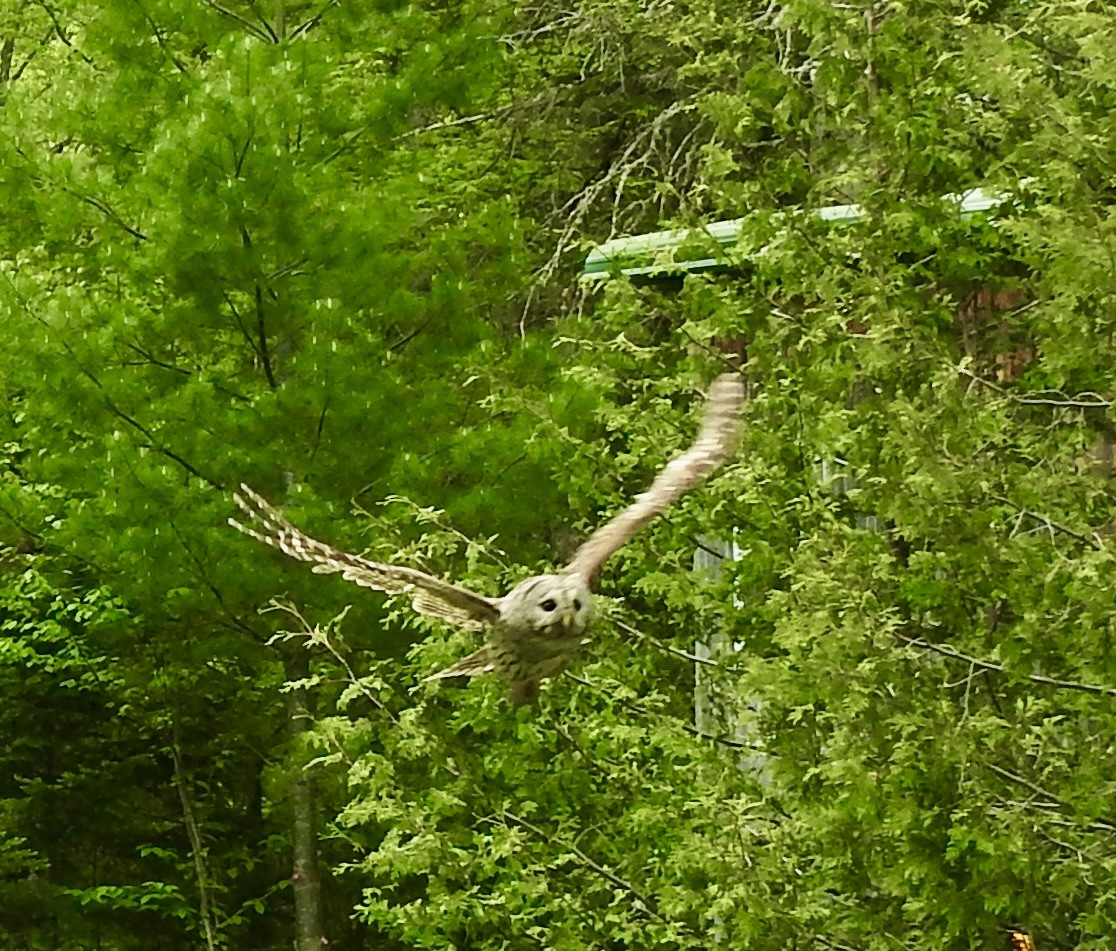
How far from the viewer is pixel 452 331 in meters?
7.05

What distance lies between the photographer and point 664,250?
5.87 meters

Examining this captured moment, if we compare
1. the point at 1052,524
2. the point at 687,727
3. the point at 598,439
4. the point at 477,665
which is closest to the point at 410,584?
the point at 477,665

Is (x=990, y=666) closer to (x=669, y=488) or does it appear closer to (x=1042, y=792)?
(x=1042, y=792)

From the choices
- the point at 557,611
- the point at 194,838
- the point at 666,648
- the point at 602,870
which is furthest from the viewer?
the point at 194,838

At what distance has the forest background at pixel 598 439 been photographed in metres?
4.61

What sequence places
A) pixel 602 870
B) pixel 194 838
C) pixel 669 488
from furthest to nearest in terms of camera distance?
1. pixel 194 838
2. pixel 602 870
3. pixel 669 488

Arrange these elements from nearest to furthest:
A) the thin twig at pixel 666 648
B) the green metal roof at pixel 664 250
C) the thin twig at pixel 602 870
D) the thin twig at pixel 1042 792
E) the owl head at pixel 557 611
Answer: the owl head at pixel 557 611
the thin twig at pixel 1042 792
the green metal roof at pixel 664 250
the thin twig at pixel 602 870
the thin twig at pixel 666 648

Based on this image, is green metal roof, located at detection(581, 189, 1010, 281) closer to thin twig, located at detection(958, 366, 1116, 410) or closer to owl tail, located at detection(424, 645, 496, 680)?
thin twig, located at detection(958, 366, 1116, 410)

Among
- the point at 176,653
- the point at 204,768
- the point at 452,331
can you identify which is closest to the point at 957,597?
the point at 452,331

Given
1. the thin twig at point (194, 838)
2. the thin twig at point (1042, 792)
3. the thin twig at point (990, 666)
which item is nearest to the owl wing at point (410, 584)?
the thin twig at point (990, 666)

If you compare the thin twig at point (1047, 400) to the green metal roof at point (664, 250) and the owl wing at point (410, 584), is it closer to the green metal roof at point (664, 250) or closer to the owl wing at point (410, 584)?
the green metal roof at point (664, 250)

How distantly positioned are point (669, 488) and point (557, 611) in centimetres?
42

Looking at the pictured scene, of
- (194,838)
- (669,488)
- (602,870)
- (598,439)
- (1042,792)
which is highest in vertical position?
(598,439)

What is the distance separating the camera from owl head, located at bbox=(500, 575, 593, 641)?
338 cm
